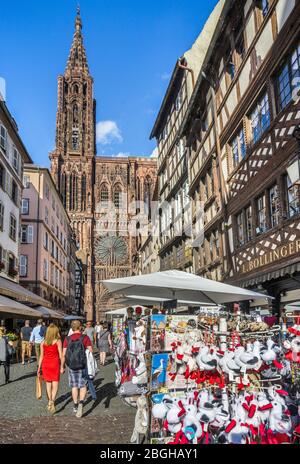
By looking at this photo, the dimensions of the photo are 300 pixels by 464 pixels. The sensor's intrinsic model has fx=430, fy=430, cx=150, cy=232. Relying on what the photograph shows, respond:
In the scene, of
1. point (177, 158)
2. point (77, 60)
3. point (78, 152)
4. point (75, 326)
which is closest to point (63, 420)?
point (75, 326)

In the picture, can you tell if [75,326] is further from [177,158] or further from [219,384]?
[177,158]

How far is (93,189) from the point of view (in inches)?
2788

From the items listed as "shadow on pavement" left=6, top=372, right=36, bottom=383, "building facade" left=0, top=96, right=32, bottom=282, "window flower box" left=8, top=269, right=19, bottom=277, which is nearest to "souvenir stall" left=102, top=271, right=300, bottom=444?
"shadow on pavement" left=6, top=372, right=36, bottom=383

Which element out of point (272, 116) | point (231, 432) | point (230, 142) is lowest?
point (231, 432)

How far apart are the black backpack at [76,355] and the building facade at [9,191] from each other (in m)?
15.2

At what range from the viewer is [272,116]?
34.9 ft

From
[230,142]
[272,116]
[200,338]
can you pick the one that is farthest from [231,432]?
[230,142]

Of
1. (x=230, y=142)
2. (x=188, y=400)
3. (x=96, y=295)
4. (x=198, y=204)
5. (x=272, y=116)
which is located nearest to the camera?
(x=188, y=400)

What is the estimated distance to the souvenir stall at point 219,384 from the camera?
3994mm

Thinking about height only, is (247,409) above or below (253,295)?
below

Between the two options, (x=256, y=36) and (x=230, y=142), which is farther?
(x=230, y=142)

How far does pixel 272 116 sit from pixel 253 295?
Answer: 17.1 ft

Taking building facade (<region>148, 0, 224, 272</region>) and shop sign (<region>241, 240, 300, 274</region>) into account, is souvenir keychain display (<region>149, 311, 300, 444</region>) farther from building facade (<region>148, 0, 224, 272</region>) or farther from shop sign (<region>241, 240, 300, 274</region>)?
building facade (<region>148, 0, 224, 272</region>)
